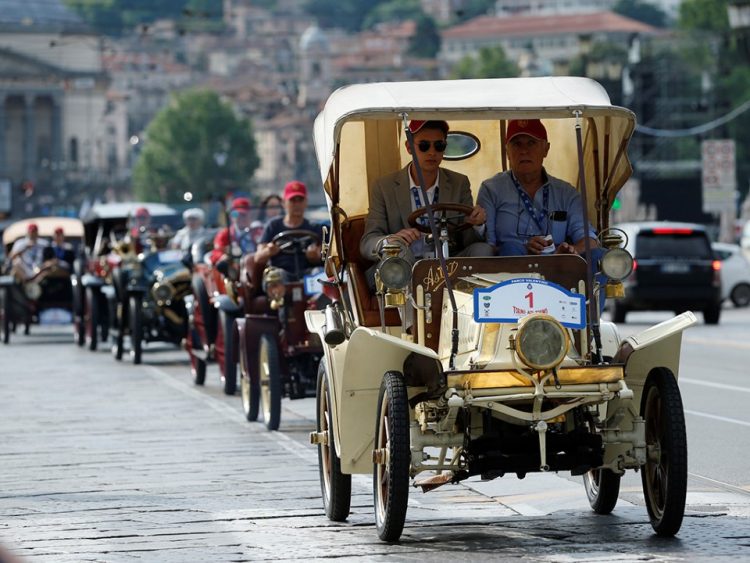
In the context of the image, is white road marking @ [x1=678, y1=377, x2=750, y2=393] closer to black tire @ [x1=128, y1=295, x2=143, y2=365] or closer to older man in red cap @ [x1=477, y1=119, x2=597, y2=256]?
black tire @ [x1=128, y1=295, x2=143, y2=365]

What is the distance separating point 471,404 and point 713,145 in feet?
134

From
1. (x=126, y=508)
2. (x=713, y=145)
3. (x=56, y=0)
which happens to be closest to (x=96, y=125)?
(x=56, y=0)

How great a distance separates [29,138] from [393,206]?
174 meters

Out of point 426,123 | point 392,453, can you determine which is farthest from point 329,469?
point 426,123

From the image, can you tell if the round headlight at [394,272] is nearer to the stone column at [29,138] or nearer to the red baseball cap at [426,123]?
the red baseball cap at [426,123]

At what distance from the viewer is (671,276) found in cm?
3422

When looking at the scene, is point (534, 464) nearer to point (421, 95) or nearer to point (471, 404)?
point (471, 404)

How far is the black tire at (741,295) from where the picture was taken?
144ft

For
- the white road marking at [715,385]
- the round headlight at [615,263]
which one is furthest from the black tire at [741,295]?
the round headlight at [615,263]

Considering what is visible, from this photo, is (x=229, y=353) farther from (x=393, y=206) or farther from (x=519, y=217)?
(x=519, y=217)

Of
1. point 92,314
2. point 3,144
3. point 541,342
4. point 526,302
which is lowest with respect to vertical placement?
point 92,314

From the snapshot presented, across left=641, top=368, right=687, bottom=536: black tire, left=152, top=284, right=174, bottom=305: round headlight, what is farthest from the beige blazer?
left=152, top=284, right=174, bottom=305: round headlight

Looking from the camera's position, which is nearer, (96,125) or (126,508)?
(126,508)

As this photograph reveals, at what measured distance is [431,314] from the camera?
1018 centimetres
